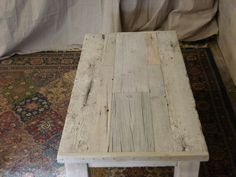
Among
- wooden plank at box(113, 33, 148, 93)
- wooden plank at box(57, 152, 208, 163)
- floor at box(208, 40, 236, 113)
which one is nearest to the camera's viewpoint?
wooden plank at box(57, 152, 208, 163)

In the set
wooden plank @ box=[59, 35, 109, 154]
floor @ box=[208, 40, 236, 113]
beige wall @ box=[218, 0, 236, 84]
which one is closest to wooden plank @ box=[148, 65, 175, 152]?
wooden plank @ box=[59, 35, 109, 154]

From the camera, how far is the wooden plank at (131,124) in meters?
1.04

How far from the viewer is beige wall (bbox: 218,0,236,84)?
6.81 feet

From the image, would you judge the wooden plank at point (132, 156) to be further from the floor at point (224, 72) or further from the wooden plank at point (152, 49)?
the floor at point (224, 72)

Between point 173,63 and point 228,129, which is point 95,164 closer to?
point 173,63

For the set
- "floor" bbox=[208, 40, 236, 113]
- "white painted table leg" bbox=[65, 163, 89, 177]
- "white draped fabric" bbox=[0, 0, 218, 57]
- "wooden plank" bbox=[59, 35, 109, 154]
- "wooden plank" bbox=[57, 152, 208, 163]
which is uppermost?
"wooden plank" bbox=[57, 152, 208, 163]

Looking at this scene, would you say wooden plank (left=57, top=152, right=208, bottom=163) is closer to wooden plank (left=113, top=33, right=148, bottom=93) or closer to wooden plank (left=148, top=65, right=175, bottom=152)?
wooden plank (left=148, top=65, right=175, bottom=152)

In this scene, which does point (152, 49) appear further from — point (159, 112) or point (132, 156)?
point (132, 156)

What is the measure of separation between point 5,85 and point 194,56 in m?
1.28

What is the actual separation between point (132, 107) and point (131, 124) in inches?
3.6

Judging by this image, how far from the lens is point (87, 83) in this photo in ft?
4.39

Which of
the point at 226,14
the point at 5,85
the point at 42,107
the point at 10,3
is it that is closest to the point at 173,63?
the point at 42,107

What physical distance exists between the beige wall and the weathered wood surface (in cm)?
64

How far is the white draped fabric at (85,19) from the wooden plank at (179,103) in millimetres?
873
